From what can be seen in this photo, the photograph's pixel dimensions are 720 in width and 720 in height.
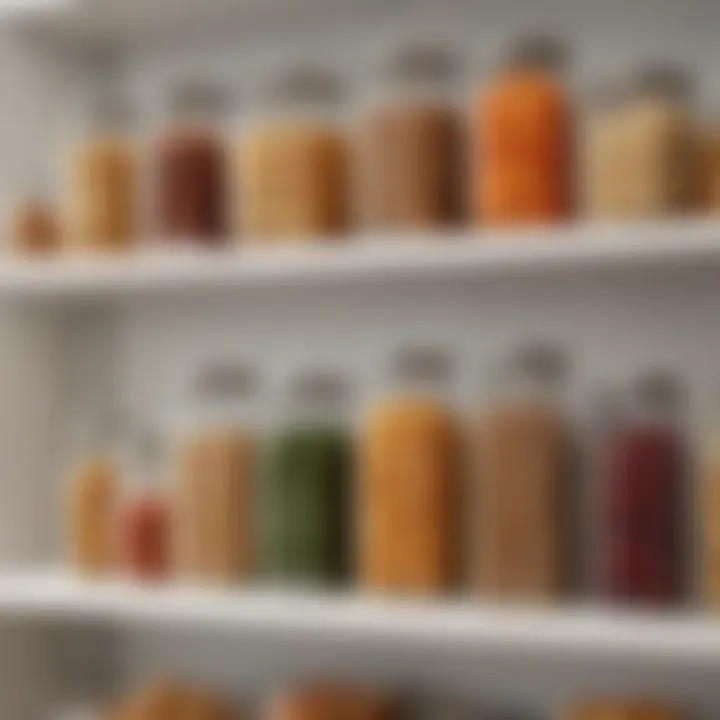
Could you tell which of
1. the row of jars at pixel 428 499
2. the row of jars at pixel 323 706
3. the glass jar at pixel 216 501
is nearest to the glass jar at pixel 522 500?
the row of jars at pixel 428 499

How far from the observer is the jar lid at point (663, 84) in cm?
146

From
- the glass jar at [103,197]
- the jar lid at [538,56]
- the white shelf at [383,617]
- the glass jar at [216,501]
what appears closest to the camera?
the white shelf at [383,617]

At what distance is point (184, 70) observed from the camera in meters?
1.93

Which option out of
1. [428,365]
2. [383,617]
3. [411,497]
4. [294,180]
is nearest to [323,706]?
[383,617]

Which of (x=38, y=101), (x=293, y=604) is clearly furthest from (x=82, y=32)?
(x=293, y=604)

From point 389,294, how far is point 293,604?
40 centimetres

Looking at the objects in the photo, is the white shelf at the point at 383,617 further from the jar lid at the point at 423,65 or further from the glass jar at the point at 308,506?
the jar lid at the point at 423,65

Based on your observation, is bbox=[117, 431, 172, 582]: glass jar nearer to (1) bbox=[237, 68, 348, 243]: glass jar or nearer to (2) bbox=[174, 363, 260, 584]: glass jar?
(2) bbox=[174, 363, 260, 584]: glass jar

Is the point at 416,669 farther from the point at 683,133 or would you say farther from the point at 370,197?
the point at 683,133

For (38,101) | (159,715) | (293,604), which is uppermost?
(38,101)

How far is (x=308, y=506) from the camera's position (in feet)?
5.25

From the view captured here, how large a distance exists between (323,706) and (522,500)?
0.34m

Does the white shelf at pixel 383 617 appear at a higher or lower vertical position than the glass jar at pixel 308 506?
lower

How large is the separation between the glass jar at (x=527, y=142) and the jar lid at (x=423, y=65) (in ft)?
0.27
